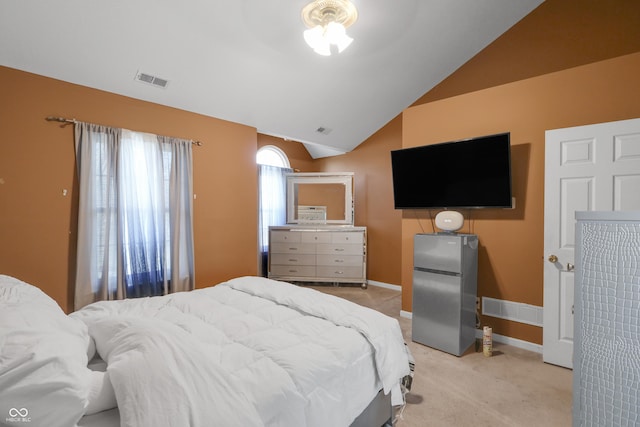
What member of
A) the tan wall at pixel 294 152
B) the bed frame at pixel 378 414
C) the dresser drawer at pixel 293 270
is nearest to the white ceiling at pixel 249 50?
the tan wall at pixel 294 152

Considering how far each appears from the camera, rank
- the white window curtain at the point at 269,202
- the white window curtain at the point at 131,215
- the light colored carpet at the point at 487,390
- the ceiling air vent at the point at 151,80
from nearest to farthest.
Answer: the light colored carpet at the point at 487,390 < the white window curtain at the point at 131,215 < the ceiling air vent at the point at 151,80 < the white window curtain at the point at 269,202

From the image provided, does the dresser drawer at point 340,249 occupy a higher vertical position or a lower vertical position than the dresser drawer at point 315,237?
lower

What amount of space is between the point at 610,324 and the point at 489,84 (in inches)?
137

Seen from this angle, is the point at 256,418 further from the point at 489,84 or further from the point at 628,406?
the point at 489,84

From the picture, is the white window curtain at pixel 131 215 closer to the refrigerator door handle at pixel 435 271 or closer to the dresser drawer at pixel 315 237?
the dresser drawer at pixel 315 237

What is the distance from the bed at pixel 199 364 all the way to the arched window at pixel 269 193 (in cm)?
319

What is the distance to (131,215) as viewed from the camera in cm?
304

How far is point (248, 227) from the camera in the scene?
162 inches

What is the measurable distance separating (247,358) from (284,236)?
377cm

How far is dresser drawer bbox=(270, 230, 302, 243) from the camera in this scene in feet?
16.2

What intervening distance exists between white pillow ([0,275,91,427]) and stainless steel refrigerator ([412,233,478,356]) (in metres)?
2.56

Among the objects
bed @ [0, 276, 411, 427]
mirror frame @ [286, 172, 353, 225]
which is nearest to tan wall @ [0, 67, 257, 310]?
bed @ [0, 276, 411, 427]

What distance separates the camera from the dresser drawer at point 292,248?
492cm

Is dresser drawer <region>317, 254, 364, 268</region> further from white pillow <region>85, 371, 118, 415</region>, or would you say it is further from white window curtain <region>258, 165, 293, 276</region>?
white pillow <region>85, 371, 118, 415</region>
